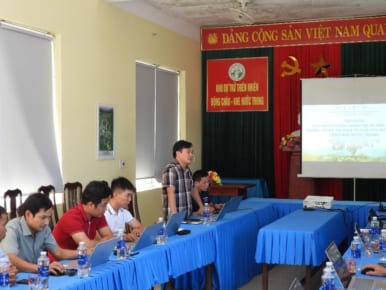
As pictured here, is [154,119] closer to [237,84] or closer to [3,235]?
[237,84]

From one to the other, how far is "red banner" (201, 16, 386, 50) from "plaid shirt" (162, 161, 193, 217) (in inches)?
164

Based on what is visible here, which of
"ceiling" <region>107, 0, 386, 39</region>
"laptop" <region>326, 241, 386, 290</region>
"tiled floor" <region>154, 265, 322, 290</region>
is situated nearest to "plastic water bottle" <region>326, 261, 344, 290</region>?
"laptop" <region>326, 241, 386, 290</region>

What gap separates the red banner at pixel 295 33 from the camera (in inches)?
322

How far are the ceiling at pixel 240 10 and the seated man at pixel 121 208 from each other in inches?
120

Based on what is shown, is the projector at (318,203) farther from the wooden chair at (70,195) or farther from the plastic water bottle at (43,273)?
the plastic water bottle at (43,273)

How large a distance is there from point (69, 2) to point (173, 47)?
2.57 m

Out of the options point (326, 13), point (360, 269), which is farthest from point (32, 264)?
point (326, 13)

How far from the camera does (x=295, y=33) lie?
8547 mm

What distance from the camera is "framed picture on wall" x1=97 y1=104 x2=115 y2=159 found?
6.19 meters

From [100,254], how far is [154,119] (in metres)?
4.78

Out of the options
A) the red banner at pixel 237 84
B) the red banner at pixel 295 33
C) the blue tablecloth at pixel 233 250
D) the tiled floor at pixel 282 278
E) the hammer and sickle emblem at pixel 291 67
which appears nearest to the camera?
the blue tablecloth at pixel 233 250

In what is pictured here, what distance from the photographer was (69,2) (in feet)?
18.6

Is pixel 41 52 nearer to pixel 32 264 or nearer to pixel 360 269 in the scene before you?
pixel 32 264

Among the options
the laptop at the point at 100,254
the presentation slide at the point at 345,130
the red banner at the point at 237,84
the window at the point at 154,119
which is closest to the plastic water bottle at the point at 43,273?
the laptop at the point at 100,254
